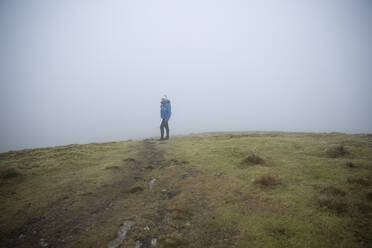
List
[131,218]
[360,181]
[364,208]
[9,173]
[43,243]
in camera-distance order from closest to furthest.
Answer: [364,208], [43,243], [131,218], [360,181], [9,173]

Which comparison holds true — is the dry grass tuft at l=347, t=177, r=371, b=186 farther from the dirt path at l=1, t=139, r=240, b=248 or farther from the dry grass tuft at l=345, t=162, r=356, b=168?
the dirt path at l=1, t=139, r=240, b=248

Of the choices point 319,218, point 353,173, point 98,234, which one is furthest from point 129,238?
point 353,173

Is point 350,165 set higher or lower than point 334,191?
higher

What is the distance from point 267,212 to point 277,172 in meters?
3.54

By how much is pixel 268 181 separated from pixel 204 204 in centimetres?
314

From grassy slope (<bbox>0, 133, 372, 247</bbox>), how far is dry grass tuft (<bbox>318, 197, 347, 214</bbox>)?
29 mm

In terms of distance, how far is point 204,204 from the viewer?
7.16 meters

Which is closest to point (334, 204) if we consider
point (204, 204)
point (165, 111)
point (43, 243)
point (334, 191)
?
point (334, 191)

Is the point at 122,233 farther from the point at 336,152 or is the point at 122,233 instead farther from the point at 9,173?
the point at 336,152

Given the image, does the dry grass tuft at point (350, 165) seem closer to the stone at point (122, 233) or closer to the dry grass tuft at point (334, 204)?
the dry grass tuft at point (334, 204)

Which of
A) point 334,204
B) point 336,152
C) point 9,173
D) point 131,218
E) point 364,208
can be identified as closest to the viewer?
point 364,208

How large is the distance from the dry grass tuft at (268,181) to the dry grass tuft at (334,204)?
182 centimetres

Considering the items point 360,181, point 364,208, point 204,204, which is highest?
point 360,181

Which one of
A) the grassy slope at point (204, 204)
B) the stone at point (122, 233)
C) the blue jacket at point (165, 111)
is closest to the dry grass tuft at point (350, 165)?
the grassy slope at point (204, 204)
